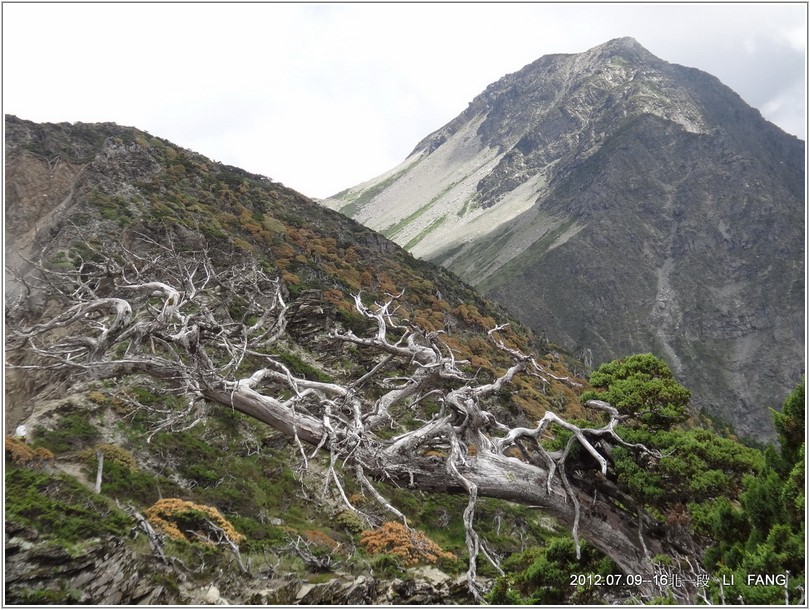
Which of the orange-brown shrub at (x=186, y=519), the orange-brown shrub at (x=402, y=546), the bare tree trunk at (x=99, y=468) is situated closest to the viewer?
the orange-brown shrub at (x=186, y=519)

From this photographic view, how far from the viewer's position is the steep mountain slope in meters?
118

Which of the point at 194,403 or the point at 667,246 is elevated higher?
the point at 194,403

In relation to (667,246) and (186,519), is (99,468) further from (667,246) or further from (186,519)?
(667,246)

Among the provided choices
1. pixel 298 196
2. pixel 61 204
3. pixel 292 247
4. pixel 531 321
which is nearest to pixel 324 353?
pixel 292 247

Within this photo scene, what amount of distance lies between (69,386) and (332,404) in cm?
1391

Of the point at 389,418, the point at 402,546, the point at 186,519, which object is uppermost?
the point at 389,418

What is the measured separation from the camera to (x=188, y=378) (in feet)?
25.4

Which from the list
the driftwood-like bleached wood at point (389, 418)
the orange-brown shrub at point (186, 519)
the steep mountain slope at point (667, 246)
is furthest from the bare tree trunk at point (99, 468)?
the steep mountain slope at point (667, 246)

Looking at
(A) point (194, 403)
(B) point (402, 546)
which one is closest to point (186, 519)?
(A) point (194, 403)

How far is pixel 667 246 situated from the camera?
147375mm

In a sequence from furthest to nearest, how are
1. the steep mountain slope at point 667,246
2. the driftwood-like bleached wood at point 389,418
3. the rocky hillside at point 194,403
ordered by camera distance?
the steep mountain slope at point 667,246 → the rocky hillside at point 194,403 → the driftwood-like bleached wood at point 389,418

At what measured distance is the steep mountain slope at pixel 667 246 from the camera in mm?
117688

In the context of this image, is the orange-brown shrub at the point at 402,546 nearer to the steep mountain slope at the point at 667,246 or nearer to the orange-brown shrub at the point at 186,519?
the orange-brown shrub at the point at 186,519

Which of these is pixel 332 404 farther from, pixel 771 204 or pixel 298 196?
pixel 771 204
